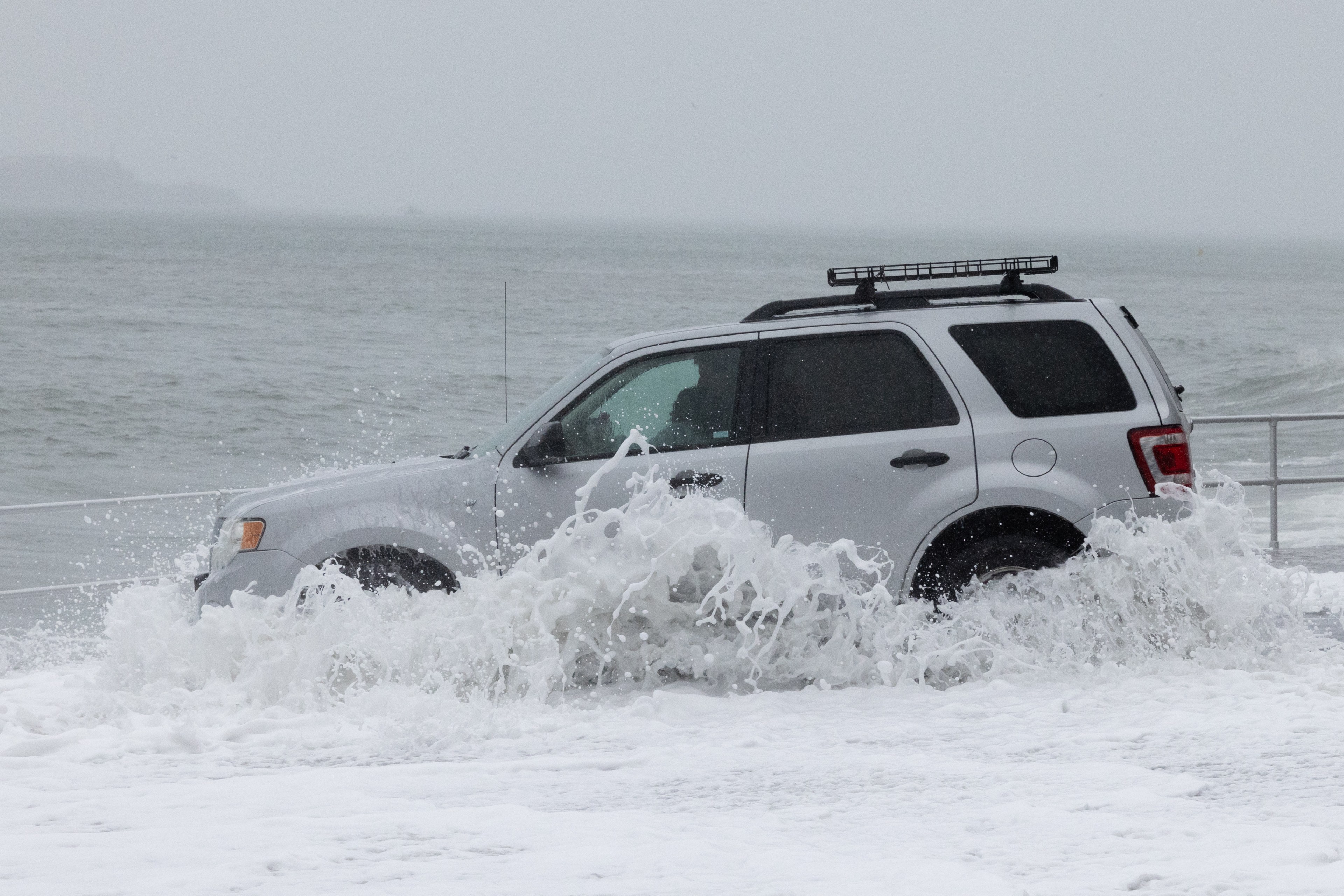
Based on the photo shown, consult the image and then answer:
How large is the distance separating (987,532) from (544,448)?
81.0 inches

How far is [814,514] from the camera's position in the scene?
6527 mm

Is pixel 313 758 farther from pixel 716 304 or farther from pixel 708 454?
pixel 716 304

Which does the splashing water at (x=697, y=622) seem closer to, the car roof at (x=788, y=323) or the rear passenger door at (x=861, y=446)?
the rear passenger door at (x=861, y=446)

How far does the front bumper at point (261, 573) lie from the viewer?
21.2ft

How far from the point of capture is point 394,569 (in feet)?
21.4

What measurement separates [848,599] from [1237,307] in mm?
87503

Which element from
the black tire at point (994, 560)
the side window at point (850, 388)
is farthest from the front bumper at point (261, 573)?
the black tire at point (994, 560)

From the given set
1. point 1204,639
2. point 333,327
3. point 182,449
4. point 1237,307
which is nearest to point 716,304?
point 333,327

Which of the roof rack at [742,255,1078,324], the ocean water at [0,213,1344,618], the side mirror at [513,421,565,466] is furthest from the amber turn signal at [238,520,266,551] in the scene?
the ocean water at [0,213,1344,618]

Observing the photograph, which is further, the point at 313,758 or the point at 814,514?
the point at 814,514

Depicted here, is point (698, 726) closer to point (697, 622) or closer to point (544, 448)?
point (697, 622)

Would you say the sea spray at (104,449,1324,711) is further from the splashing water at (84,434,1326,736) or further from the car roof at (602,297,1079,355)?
the car roof at (602,297,1079,355)

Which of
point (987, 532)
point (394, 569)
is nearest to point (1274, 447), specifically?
point (987, 532)

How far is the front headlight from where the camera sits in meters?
6.50
